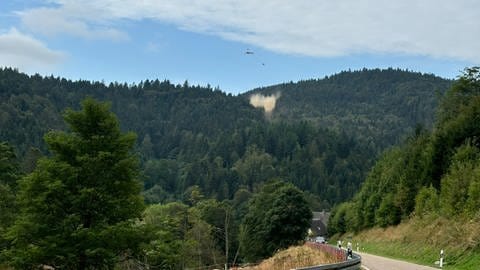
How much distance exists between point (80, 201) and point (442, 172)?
114 feet

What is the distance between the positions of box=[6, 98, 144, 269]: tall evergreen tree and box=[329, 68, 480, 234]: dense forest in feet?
57.8

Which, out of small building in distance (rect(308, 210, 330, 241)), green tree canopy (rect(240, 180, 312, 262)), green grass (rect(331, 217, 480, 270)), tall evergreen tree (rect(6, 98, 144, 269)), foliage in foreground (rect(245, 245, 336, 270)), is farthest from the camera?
small building in distance (rect(308, 210, 330, 241))

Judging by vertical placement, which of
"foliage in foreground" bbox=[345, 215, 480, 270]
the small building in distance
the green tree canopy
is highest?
"foliage in foreground" bbox=[345, 215, 480, 270]

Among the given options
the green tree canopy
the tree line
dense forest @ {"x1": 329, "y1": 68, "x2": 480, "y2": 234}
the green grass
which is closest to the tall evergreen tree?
the tree line

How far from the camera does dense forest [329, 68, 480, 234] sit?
38.1 meters

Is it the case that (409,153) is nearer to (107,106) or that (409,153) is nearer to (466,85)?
(466,85)

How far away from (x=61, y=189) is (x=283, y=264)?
35.6ft

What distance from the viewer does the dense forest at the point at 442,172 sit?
125 feet

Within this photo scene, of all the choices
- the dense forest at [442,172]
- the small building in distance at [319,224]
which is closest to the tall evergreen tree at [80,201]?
the dense forest at [442,172]

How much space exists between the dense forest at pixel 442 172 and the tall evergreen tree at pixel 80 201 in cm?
1762

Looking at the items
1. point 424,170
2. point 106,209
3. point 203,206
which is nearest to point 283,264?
point 106,209

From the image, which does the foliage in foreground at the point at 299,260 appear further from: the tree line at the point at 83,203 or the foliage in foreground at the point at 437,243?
the tree line at the point at 83,203

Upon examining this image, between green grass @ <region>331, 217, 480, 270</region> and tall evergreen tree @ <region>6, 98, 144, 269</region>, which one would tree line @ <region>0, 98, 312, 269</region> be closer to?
tall evergreen tree @ <region>6, 98, 144, 269</region>

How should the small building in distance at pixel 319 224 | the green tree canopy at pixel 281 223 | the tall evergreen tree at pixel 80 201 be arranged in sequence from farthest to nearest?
the small building in distance at pixel 319 224 → the green tree canopy at pixel 281 223 → the tall evergreen tree at pixel 80 201
